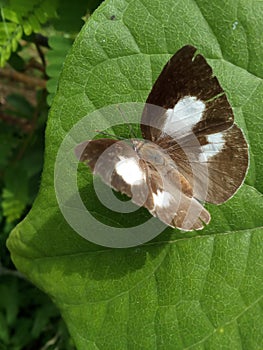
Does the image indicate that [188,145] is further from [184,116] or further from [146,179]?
[146,179]

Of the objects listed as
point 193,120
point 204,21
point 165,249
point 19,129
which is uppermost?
point 204,21

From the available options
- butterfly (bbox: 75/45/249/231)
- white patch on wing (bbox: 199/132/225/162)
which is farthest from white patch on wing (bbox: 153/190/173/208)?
white patch on wing (bbox: 199/132/225/162)

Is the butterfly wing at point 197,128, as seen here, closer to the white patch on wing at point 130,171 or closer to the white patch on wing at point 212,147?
the white patch on wing at point 212,147

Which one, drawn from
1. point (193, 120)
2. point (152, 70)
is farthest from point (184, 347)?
point (152, 70)

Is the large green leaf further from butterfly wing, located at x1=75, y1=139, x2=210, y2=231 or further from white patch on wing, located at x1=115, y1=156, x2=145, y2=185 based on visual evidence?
white patch on wing, located at x1=115, y1=156, x2=145, y2=185

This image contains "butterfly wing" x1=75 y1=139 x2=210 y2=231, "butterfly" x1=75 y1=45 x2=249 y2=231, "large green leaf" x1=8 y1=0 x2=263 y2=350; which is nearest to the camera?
"butterfly wing" x1=75 y1=139 x2=210 y2=231

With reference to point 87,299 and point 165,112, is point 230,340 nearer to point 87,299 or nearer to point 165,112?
point 87,299

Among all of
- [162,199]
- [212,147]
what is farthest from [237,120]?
[162,199]

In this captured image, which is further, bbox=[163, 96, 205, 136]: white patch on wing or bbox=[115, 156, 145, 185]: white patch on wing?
bbox=[163, 96, 205, 136]: white patch on wing
